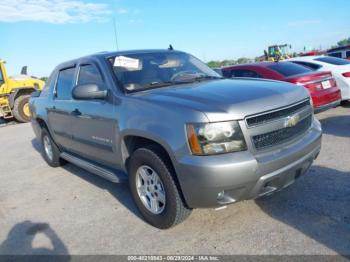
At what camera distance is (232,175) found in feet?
9.47

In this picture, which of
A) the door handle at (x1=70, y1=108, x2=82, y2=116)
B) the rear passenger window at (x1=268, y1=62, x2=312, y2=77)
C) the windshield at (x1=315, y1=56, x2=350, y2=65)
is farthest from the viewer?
the windshield at (x1=315, y1=56, x2=350, y2=65)

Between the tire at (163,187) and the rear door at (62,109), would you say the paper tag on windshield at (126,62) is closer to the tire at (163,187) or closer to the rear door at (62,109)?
the rear door at (62,109)

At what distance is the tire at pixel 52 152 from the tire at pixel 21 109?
351 inches

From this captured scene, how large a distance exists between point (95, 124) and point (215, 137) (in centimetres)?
182

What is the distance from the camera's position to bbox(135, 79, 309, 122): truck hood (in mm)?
2994

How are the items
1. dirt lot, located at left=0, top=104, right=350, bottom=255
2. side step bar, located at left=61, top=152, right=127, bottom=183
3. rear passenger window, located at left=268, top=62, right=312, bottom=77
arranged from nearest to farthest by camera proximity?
dirt lot, located at left=0, top=104, right=350, bottom=255 → side step bar, located at left=61, top=152, right=127, bottom=183 → rear passenger window, located at left=268, top=62, right=312, bottom=77

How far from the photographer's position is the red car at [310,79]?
717 cm

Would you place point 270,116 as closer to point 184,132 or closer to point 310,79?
point 184,132

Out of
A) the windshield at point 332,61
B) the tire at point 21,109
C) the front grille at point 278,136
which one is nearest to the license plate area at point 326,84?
the windshield at point 332,61

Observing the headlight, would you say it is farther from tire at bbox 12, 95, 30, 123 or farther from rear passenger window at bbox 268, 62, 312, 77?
tire at bbox 12, 95, 30, 123

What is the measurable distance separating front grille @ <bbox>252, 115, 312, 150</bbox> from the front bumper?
0.08 meters

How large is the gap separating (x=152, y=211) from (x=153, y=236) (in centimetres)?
26

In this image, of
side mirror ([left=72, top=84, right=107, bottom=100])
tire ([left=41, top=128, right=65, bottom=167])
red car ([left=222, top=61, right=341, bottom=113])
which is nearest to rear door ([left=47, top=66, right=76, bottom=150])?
tire ([left=41, top=128, right=65, bottom=167])

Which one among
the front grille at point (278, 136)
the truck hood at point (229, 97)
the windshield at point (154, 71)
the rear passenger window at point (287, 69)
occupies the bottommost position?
the front grille at point (278, 136)
